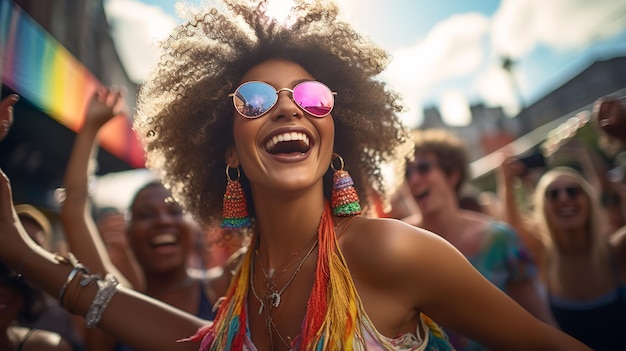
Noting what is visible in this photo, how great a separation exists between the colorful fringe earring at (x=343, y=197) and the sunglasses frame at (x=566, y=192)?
7.99 ft

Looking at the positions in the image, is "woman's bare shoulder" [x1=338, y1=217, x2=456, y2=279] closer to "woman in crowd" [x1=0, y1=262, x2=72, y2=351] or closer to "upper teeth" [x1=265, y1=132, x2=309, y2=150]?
"upper teeth" [x1=265, y1=132, x2=309, y2=150]

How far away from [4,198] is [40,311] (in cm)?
106

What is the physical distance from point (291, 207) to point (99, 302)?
0.88 meters

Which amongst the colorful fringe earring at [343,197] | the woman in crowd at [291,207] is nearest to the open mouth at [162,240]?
the woman in crowd at [291,207]

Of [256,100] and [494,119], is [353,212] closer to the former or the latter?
[256,100]

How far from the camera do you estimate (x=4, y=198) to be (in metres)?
1.86

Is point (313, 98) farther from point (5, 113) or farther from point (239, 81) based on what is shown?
point (5, 113)

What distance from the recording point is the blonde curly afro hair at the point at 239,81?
1847 millimetres

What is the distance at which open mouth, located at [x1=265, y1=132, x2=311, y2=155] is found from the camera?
5.22ft

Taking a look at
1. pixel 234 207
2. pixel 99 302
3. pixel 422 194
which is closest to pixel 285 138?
pixel 234 207

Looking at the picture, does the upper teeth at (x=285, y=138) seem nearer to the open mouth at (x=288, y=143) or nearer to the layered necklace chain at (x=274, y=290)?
the open mouth at (x=288, y=143)

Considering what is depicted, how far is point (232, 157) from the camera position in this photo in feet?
6.12

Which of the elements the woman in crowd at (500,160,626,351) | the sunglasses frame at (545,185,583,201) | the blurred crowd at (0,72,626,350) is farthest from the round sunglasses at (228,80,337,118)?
the sunglasses frame at (545,185,583,201)

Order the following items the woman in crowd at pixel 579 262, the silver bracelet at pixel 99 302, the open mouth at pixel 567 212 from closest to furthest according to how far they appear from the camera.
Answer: the silver bracelet at pixel 99 302, the woman in crowd at pixel 579 262, the open mouth at pixel 567 212
